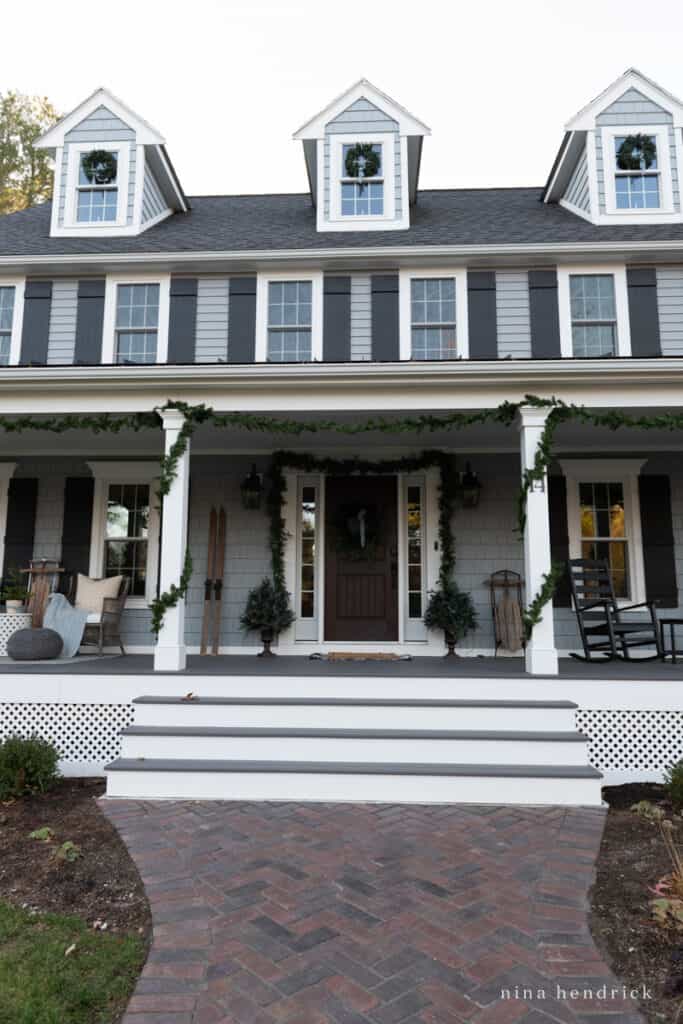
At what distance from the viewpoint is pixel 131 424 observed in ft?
18.2

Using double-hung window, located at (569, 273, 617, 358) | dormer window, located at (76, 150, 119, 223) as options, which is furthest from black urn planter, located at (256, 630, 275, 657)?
dormer window, located at (76, 150, 119, 223)

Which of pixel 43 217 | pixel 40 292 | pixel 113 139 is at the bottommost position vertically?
pixel 40 292

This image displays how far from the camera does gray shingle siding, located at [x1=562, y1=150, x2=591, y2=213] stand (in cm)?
789

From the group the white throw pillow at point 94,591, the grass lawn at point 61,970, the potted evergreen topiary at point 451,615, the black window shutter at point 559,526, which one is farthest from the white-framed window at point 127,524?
the grass lawn at point 61,970

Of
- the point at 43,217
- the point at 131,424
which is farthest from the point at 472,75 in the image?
the point at 131,424

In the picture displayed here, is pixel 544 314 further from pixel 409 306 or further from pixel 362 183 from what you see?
pixel 362 183

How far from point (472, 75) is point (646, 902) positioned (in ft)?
33.2

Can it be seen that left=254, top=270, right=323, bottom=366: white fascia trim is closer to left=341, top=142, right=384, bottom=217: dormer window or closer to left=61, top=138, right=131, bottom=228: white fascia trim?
left=341, top=142, right=384, bottom=217: dormer window

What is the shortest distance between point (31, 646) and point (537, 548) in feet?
15.2

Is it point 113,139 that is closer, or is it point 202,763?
point 202,763

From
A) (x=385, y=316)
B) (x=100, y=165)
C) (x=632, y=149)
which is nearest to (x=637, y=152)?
(x=632, y=149)

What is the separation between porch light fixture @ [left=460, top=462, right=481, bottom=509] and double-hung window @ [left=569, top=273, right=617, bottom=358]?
180 centimetres

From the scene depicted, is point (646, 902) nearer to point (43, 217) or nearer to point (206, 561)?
point (206, 561)

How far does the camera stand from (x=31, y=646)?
18.7ft
